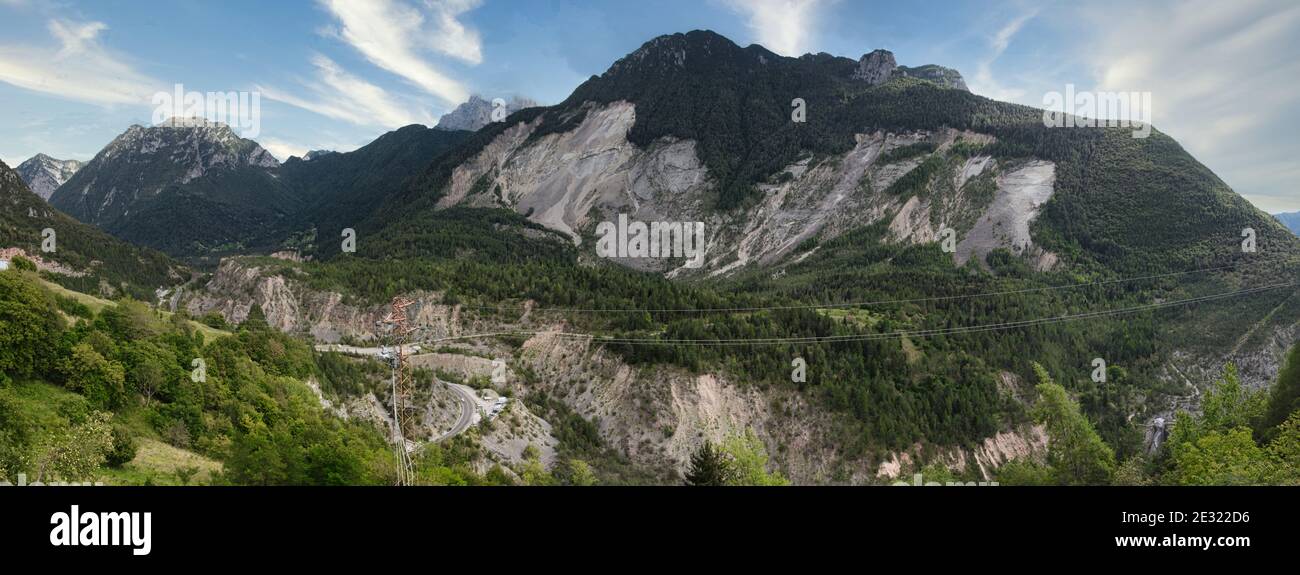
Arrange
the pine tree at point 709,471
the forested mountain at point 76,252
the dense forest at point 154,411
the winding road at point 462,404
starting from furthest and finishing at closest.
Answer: the forested mountain at point 76,252 → the winding road at point 462,404 → the pine tree at point 709,471 → the dense forest at point 154,411

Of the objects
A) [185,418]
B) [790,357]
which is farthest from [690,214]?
[185,418]

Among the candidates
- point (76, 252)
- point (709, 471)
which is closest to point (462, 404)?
point (709, 471)

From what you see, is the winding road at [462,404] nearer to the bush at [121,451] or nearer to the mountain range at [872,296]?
the mountain range at [872,296]

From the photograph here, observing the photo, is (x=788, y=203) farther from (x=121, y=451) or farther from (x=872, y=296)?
(x=121, y=451)

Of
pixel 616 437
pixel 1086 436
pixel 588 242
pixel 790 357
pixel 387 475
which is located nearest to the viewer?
pixel 387 475

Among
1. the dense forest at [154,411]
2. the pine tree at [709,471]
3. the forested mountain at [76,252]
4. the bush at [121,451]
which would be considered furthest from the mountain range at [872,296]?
the bush at [121,451]

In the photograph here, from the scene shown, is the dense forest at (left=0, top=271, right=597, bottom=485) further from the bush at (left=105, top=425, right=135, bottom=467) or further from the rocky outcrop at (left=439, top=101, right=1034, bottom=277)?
the rocky outcrop at (left=439, top=101, right=1034, bottom=277)

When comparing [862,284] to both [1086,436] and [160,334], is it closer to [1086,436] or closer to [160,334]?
[1086,436]

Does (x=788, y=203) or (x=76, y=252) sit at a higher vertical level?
(x=788, y=203)
